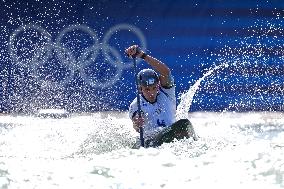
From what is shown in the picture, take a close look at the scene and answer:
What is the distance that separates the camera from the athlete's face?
27.1 feet

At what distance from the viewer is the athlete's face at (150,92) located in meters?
8.25

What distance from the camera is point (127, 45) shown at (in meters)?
13.3

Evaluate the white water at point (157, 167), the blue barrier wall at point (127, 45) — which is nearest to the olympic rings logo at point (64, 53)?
the blue barrier wall at point (127, 45)

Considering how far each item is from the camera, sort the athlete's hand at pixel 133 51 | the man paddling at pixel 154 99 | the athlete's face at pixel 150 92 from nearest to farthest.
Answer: the athlete's hand at pixel 133 51 → the man paddling at pixel 154 99 → the athlete's face at pixel 150 92

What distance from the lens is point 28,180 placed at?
5324mm

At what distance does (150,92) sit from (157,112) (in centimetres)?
27

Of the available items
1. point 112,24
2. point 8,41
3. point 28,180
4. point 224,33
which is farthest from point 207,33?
point 28,180

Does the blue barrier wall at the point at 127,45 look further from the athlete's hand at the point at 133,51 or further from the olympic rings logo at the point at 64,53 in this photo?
the athlete's hand at the point at 133,51

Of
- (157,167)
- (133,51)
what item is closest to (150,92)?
(133,51)

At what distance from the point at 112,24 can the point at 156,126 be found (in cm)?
532

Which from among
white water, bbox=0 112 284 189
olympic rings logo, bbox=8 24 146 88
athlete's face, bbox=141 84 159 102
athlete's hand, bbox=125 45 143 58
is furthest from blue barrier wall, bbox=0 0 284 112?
athlete's hand, bbox=125 45 143 58

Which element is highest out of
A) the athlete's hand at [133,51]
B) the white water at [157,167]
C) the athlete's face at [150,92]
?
the athlete's hand at [133,51]

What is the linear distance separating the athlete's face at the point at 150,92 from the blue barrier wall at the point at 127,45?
464cm

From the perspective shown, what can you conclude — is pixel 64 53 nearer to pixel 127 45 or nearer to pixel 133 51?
pixel 127 45
